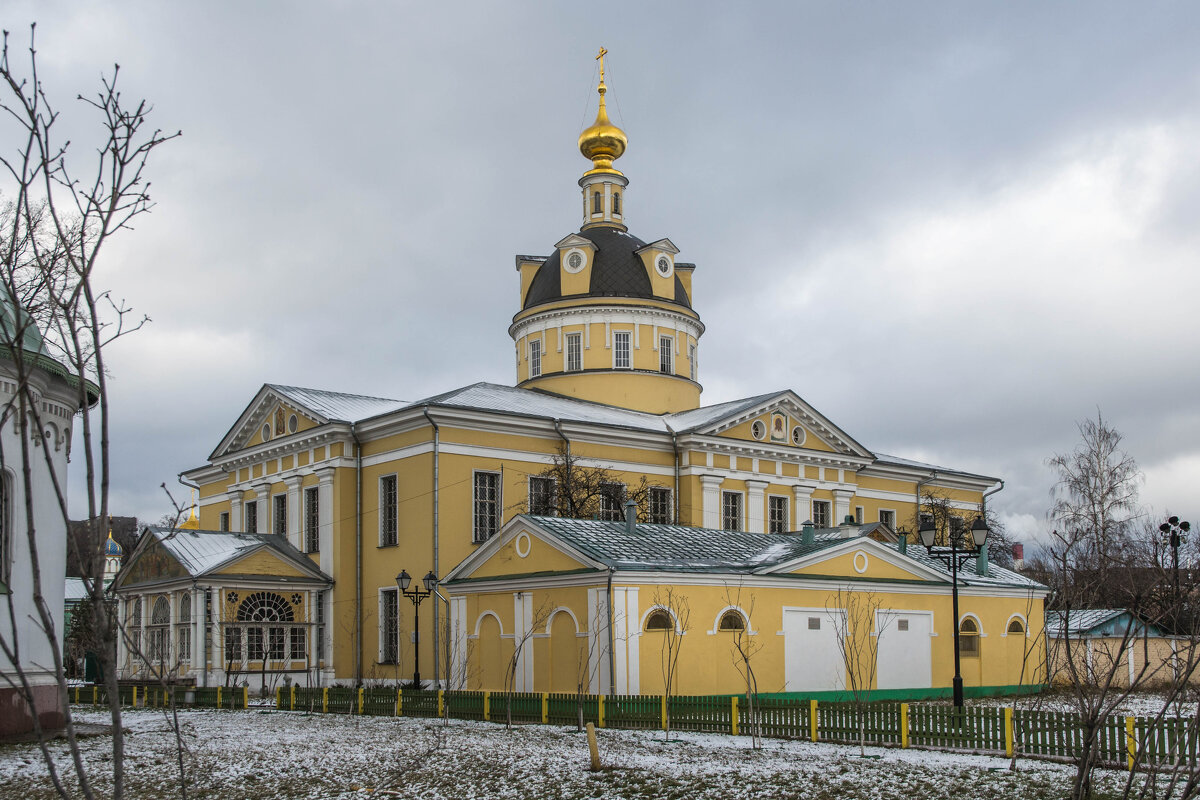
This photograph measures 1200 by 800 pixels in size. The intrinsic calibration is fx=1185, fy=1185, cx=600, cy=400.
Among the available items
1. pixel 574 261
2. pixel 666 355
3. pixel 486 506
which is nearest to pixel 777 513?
pixel 666 355

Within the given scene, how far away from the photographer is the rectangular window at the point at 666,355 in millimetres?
43312

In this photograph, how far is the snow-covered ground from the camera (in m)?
13.4

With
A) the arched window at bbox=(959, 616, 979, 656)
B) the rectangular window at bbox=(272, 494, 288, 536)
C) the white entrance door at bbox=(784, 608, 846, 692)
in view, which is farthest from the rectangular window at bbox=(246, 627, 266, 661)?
the arched window at bbox=(959, 616, 979, 656)

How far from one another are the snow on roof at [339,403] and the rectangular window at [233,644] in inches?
272

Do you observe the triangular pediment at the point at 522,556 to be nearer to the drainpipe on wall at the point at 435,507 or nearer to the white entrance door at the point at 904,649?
the drainpipe on wall at the point at 435,507

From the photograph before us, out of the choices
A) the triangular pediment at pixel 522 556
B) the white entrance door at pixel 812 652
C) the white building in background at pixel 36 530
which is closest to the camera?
the white building in background at pixel 36 530

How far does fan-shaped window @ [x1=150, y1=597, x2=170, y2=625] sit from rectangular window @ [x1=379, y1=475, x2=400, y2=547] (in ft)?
19.9

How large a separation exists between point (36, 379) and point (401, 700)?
32.8ft

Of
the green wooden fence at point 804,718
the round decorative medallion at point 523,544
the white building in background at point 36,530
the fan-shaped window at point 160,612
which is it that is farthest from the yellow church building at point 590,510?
the white building in background at point 36,530

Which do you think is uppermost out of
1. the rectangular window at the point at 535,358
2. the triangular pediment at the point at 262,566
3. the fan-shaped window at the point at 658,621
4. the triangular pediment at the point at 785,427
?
the rectangular window at the point at 535,358

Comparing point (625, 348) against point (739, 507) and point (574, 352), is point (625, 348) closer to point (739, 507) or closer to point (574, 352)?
point (574, 352)

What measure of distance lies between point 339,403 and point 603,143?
53.2 ft

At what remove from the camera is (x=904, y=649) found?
2769cm

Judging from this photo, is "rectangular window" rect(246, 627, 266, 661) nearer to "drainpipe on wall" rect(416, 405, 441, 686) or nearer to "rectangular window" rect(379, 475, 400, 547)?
"rectangular window" rect(379, 475, 400, 547)
